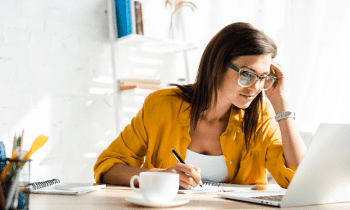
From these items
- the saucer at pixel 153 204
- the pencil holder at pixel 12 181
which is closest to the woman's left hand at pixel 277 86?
the saucer at pixel 153 204

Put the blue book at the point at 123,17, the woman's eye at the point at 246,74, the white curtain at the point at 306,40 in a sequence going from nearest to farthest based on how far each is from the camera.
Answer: the woman's eye at the point at 246,74, the blue book at the point at 123,17, the white curtain at the point at 306,40

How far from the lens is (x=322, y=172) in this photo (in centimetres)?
78

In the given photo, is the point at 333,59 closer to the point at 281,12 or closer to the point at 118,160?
the point at 281,12

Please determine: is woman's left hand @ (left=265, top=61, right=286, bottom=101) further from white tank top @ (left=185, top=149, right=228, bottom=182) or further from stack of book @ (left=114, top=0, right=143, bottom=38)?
stack of book @ (left=114, top=0, right=143, bottom=38)

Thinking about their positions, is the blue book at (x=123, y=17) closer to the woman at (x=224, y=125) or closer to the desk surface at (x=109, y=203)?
the woman at (x=224, y=125)

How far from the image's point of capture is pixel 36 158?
2.16 meters

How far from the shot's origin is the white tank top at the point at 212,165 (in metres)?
1.41

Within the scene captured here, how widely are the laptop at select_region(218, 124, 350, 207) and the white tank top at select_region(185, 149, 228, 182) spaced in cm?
57

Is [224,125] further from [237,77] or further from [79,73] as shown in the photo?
[79,73]

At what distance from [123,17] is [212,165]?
1.34 metres

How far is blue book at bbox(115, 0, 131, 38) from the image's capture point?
7.59 ft

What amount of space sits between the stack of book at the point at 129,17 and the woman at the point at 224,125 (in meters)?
0.94

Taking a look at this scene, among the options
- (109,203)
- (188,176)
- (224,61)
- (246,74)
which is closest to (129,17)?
(224,61)

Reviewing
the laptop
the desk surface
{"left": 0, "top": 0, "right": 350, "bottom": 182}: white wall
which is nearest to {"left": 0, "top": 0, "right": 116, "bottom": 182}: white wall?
{"left": 0, "top": 0, "right": 350, "bottom": 182}: white wall
